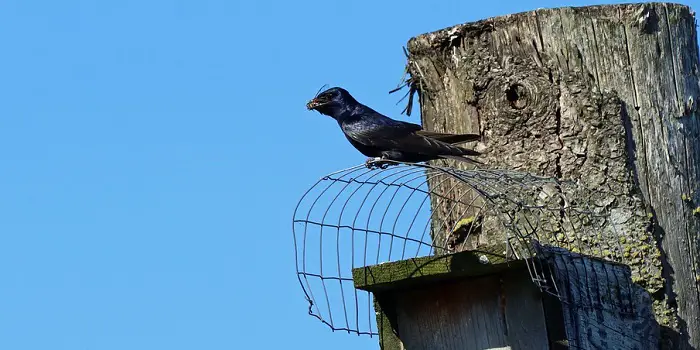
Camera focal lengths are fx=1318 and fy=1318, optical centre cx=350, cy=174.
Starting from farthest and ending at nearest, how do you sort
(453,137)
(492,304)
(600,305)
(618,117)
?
(453,137) → (618,117) → (600,305) → (492,304)

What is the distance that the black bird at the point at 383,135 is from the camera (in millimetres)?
6027

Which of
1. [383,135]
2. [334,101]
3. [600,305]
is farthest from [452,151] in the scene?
[334,101]

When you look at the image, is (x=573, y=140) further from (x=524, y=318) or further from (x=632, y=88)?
(x=524, y=318)

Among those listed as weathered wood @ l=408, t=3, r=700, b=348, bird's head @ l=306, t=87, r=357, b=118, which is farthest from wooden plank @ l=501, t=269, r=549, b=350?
bird's head @ l=306, t=87, r=357, b=118

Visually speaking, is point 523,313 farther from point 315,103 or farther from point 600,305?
point 315,103

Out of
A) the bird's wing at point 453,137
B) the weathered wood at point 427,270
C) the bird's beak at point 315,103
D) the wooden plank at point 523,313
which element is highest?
the bird's beak at point 315,103

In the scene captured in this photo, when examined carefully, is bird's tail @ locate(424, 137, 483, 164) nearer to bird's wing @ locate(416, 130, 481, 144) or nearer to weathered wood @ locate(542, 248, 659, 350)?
bird's wing @ locate(416, 130, 481, 144)

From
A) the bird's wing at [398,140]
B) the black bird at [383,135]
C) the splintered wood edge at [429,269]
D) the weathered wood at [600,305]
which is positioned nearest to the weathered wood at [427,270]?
the splintered wood edge at [429,269]

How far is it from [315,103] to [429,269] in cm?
260

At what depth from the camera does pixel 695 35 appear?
600cm

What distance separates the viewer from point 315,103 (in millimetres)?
7285

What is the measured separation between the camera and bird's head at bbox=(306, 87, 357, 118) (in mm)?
7273

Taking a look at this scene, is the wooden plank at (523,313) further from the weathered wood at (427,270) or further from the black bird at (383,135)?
the black bird at (383,135)

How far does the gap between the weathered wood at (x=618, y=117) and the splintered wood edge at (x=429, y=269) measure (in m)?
1.03
